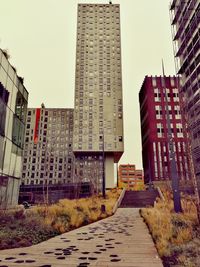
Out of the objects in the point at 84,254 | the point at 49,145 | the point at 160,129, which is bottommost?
the point at 84,254

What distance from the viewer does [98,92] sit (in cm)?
8806

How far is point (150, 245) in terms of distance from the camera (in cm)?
667

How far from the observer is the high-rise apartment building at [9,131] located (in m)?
20.2

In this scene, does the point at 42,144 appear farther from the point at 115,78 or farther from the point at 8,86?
the point at 8,86

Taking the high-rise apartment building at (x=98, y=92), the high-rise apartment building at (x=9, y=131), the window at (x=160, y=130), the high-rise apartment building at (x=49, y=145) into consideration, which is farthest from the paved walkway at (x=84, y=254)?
the high-rise apartment building at (x=49, y=145)

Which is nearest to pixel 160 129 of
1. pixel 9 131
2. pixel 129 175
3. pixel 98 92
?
pixel 98 92

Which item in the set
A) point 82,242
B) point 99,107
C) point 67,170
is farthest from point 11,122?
point 67,170

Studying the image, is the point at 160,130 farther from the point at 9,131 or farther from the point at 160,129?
the point at 9,131

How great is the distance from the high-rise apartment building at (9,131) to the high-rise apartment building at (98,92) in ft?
178

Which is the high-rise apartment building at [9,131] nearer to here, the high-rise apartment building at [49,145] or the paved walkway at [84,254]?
the paved walkway at [84,254]

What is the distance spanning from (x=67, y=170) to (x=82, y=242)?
335ft

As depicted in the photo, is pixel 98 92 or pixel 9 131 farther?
pixel 98 92

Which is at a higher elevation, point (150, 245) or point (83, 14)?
point (83, 14)

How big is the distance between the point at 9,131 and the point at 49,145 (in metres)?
90.7
